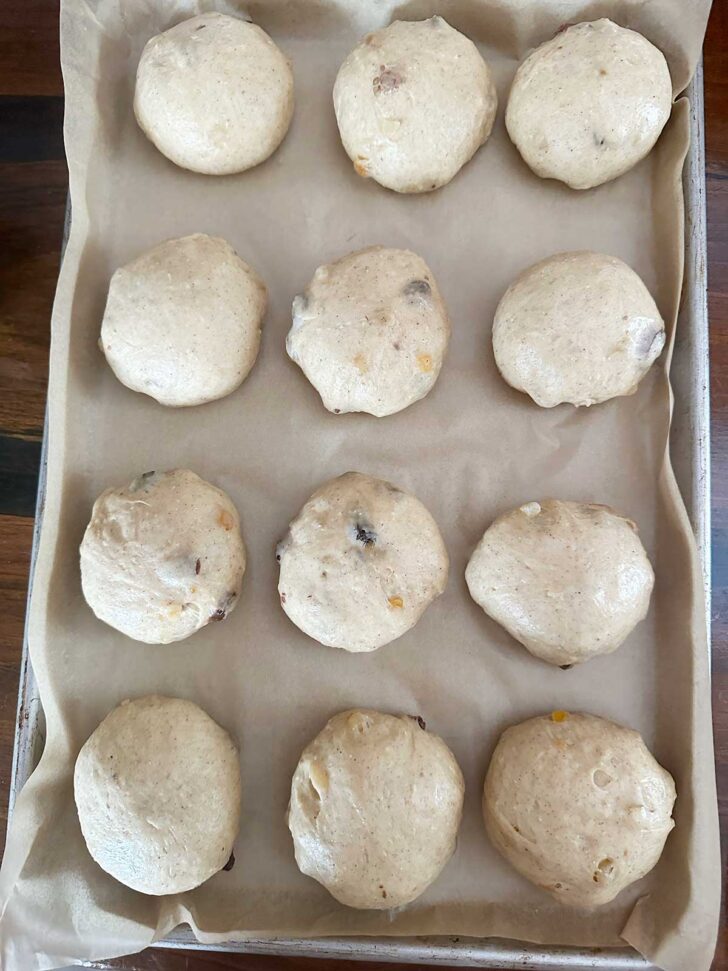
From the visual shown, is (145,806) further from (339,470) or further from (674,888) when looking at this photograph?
(674,888)

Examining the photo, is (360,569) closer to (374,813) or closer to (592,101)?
(374,813)

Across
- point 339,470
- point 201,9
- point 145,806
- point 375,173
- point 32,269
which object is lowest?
point 145,806

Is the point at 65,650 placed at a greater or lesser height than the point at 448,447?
lesser

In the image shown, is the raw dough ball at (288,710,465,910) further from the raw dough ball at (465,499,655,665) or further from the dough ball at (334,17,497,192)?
the dough ball at (334,17,497,192)

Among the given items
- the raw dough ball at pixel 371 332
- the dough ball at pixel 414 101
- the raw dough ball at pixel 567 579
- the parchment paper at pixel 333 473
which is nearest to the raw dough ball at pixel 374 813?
the parchment paper at pixel 333 473

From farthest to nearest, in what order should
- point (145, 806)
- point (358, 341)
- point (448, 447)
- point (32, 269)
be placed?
point (32, 269) → point (448, 447) → point (358, 341) → point (145, 806)

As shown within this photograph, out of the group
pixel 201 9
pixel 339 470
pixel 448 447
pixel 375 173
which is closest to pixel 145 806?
pixel 339 470

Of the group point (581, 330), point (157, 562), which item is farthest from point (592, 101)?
point (157, 562)
